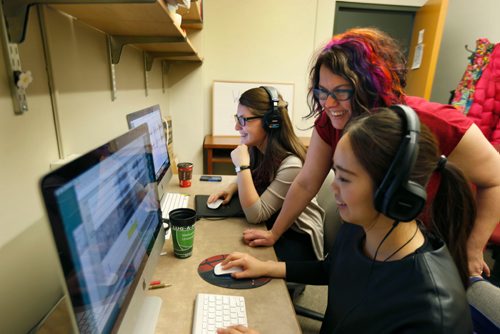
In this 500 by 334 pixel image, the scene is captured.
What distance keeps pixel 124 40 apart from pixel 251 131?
66 centimetres

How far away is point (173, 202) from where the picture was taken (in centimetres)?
139

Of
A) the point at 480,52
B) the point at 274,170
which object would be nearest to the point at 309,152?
the point at 274,170

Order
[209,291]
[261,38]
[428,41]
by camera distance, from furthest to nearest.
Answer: [261,38]
[428,41]
[209,291]

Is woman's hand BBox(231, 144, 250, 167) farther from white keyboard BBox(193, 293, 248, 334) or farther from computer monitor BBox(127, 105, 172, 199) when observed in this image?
white keyboard BBox(193, 293, 248, 334)

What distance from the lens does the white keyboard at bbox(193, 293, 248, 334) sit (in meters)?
0.71

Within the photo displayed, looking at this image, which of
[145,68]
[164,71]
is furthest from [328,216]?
[164,71]

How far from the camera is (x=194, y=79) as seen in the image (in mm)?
2828

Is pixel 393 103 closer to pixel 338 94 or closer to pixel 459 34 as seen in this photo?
pixel 338 94

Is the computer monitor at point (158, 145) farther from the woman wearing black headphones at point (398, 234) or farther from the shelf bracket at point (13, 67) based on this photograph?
the woman wearing black headphones at point (398, 234)

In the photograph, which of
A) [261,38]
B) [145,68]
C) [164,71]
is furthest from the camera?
[261,38]

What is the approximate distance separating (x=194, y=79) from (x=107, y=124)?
5.55ft

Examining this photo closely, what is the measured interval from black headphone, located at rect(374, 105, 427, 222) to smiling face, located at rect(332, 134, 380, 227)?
6 centimetres

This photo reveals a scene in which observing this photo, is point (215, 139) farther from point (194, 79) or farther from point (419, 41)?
point (419, 41)

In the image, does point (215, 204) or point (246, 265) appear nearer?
point (246, 265)
